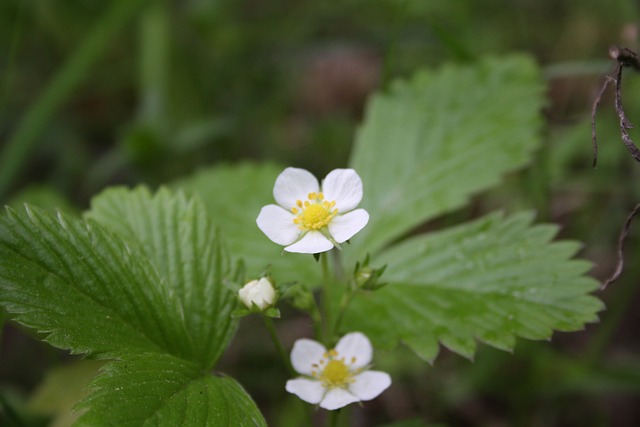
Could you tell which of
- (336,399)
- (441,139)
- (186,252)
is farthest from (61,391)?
(441,139)

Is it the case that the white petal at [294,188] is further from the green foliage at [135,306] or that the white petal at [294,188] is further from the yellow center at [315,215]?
the green foliage at [135,306]

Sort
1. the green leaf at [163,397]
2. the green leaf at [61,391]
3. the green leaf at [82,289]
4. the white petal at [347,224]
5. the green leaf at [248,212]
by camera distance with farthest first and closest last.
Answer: the green leaf at [61,391] → the green leaf at [248,212] → the white petal at [347,224] → the green leaf at [82,289] → the green leaf at [163,397]

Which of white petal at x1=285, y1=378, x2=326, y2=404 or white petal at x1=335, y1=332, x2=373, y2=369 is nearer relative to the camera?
white petal at x1=285, y1=378, x2=326, y2=404

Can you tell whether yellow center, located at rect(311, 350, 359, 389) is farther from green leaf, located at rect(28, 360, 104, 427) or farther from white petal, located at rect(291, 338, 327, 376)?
green leaf, located at rect(28, 360, 104, 427)

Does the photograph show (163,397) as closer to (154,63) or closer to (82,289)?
(82,289)

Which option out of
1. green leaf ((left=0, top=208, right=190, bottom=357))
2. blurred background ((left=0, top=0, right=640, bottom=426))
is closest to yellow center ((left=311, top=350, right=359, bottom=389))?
green leaf ((left=0, top=208, right=190, bottom=357))

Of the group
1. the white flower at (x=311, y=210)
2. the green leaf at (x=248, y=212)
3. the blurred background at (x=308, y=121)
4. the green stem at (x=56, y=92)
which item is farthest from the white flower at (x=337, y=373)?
the green stem at (x=56, y=92)
